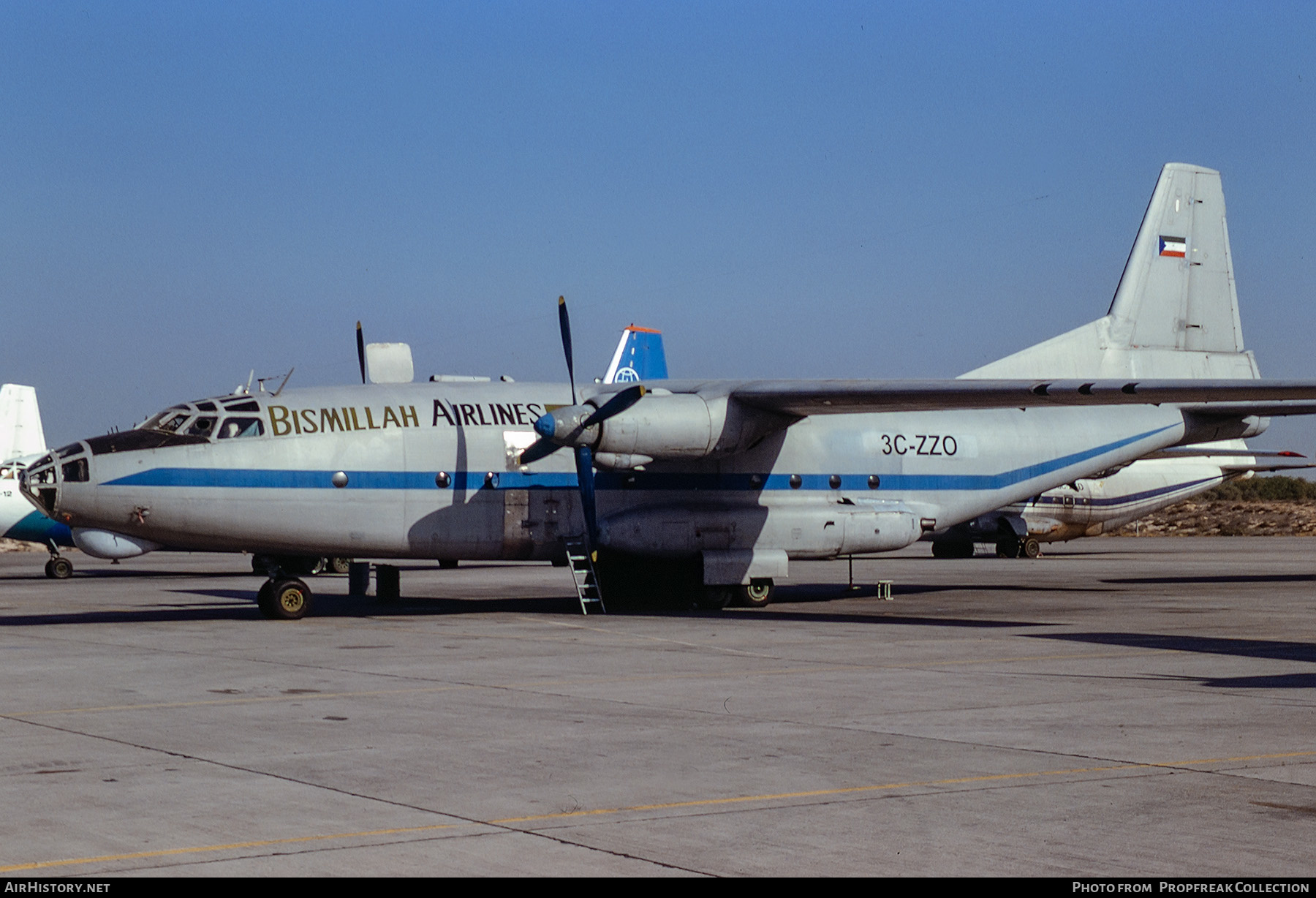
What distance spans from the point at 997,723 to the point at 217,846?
21.9 feet

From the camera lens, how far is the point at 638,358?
147 feet

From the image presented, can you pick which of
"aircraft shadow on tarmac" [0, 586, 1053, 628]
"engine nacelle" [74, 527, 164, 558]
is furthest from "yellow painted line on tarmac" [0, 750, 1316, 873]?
"engine nacelle" [74, 527, 164, 558]

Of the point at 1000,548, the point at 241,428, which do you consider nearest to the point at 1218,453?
the point at 1000,548

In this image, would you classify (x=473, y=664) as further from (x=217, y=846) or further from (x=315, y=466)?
(x=217, y=846)

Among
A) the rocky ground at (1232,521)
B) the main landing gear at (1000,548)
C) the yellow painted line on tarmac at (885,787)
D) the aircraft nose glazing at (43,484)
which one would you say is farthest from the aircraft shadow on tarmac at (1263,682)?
the rocky ground at (1232,521)

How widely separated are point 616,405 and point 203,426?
6.54 metres

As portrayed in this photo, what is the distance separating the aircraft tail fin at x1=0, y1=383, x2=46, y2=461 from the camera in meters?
53.0

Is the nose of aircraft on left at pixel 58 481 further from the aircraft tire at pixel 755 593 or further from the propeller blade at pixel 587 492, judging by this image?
the aircraft tire at pixel 755 593

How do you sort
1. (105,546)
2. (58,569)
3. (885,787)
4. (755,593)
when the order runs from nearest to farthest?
(885,787), (755,593), (105,546), (58,569)

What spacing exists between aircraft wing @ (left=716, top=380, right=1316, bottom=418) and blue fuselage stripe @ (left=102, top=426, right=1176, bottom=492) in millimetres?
1867

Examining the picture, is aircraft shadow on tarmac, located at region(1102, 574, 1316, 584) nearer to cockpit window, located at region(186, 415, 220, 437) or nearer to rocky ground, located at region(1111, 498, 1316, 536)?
cockpit window, located at region(186, 415, 220, 437)

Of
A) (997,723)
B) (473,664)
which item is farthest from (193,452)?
(997,723)

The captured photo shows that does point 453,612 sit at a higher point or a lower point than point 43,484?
lower

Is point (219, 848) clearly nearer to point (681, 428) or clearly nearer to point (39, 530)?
point (681, 428)
